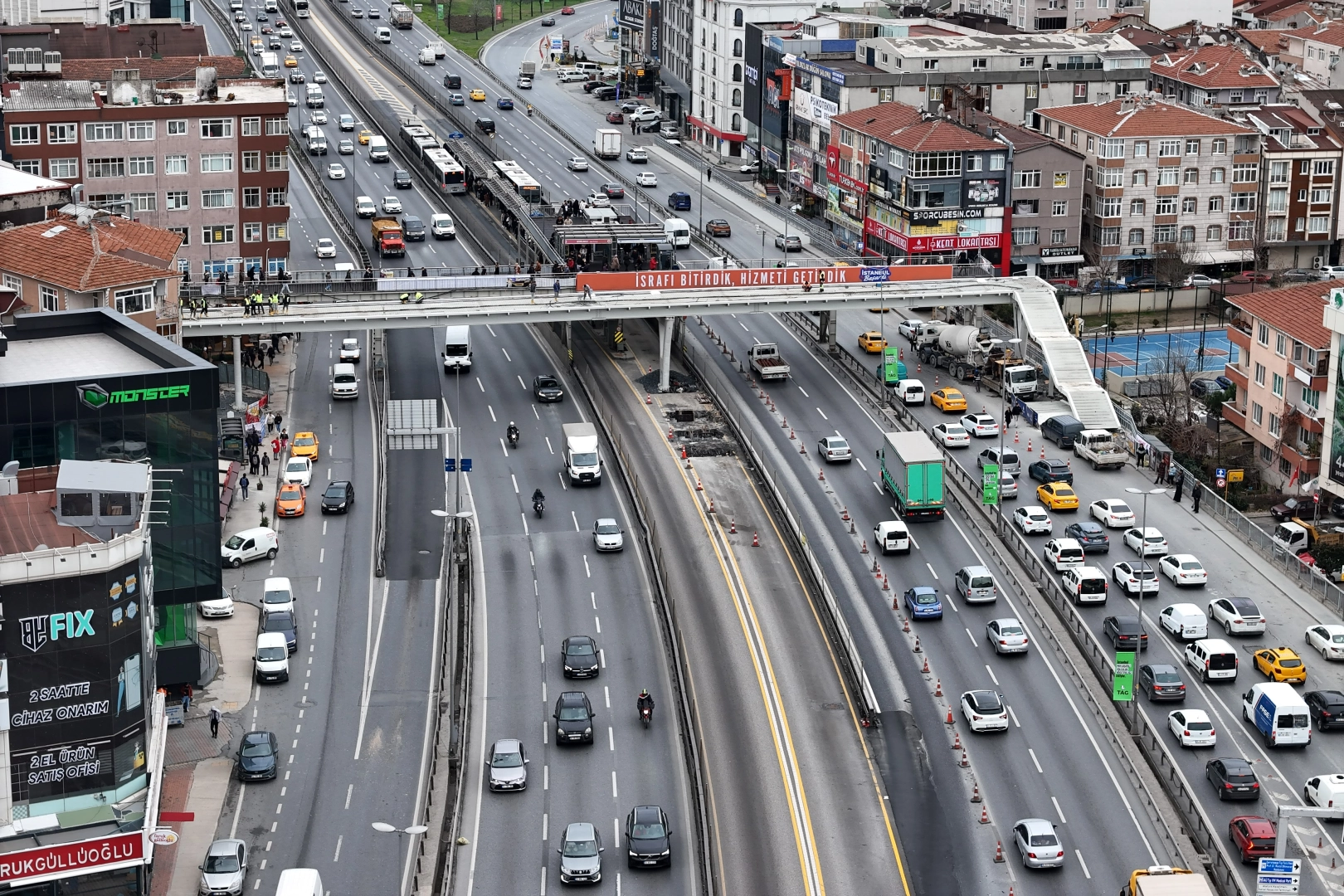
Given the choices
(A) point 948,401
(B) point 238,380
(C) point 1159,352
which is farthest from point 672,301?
(C) point 1159,352

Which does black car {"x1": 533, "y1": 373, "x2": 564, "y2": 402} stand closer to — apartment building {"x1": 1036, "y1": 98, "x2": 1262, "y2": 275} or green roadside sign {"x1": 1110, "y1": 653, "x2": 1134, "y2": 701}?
apartment building {"x1": 1036, "y1": 98, "x2": 1262, "y2": 275}

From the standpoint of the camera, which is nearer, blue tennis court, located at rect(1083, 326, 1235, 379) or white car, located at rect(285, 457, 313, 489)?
white car, located at rect(285, 457, 313, 489)

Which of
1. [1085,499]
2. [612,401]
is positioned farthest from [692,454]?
[1085,499]

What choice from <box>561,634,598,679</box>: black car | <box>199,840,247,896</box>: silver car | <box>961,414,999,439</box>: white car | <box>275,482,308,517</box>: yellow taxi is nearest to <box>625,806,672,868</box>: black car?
<box>199,840,247,896</box>: silver car

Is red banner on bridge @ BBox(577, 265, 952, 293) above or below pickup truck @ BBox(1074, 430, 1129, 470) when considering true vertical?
above

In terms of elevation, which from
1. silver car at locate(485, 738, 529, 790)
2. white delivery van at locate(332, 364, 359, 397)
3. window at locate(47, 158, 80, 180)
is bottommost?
silver car at locate(485, 738, 529, 790)

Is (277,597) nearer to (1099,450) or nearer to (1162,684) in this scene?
(1162,684)

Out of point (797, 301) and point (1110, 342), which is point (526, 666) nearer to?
point (797, 301)
